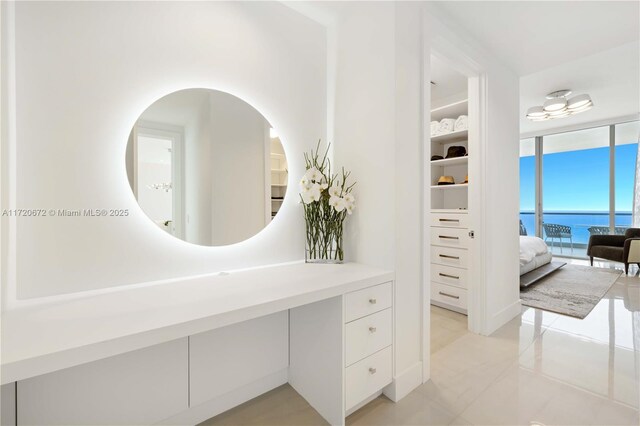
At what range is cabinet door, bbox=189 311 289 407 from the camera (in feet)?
4.49

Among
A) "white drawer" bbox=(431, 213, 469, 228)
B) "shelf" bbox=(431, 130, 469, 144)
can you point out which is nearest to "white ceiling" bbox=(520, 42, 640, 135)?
"shelf" bbox=(431, 130, 469, 144)

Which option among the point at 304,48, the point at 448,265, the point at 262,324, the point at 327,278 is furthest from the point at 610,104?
the point at 262,324

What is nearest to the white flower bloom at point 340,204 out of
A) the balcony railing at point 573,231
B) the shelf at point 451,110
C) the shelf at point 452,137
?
the shelf at point 452,137

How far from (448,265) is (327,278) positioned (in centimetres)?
197

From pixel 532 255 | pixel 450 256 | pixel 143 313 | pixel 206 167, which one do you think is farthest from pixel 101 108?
pixel 532 255

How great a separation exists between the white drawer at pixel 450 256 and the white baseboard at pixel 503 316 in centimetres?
50

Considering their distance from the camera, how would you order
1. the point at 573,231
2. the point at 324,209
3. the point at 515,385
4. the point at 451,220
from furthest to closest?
the point at 573,231
the point at 451,220
the point at 324,209
the point at 515,385

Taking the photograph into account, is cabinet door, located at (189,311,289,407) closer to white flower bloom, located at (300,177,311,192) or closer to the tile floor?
the tile floor

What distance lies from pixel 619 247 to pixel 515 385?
4.84 meters

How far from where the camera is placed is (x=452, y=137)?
3086 millimetres

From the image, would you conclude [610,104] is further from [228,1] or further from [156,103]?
[156,103]

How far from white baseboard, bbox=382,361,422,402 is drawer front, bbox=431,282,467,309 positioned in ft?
4.28

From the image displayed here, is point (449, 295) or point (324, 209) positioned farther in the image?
point (449, 295)

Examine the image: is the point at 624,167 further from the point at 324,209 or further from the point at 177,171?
the point at 177,171
